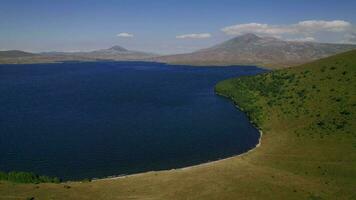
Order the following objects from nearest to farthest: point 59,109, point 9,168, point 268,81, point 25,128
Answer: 1. point 9,168
2. point 25,128
3. point 59,109
4. point 268,81

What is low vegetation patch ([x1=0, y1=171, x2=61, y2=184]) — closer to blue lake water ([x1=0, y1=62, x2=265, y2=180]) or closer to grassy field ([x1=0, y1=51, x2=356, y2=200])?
grassy field ([x1=0, y1=51, x2=356, y2=200])

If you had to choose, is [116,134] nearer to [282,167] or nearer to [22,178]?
[22,178]

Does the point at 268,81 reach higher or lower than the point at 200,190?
higher

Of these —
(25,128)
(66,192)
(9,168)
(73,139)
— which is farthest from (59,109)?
(66,192)

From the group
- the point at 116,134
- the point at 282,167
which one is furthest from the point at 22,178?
the point at 282,167

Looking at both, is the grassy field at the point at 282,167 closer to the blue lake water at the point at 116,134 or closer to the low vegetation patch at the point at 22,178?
the low vegetation patch at the point at 22,178

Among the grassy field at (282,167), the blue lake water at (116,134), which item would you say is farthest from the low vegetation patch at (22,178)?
the blue lake water at (116,134)

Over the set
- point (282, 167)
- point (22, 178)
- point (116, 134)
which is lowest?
point (282, 167)

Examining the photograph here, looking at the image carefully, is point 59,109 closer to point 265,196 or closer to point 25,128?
point 25,128
